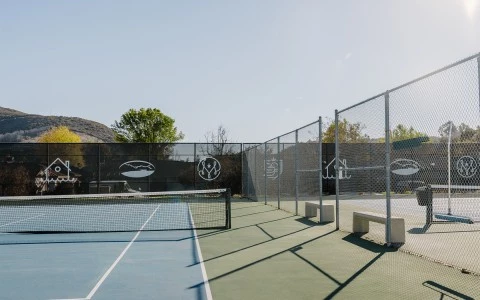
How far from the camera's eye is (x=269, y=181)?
24703mm

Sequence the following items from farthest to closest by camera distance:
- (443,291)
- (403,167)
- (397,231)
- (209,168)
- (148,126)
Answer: (148,126) → (209,168) → (403,167) → (397,231) → (443,291)

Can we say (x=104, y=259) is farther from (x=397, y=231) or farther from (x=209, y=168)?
(x=209, y=168)

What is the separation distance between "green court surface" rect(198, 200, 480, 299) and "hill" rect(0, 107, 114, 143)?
14743 centimetres

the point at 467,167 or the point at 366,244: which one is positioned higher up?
the point at 467,167

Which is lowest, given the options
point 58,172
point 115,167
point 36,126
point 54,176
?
point 54,176

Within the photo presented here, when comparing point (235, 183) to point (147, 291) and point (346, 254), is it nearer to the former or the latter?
point (346, 254)

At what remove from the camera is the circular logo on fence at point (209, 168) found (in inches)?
1168

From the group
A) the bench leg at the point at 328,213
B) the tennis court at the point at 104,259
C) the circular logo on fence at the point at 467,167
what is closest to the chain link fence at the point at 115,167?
the tennis court at the point at 104,259

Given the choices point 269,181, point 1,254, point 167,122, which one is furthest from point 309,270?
point 167,122

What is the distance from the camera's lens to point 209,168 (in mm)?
29844

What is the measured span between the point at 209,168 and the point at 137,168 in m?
4.11

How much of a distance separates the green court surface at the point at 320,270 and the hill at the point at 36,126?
147 m

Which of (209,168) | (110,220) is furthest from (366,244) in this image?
(209,168)

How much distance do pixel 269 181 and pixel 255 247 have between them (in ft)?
46.6
